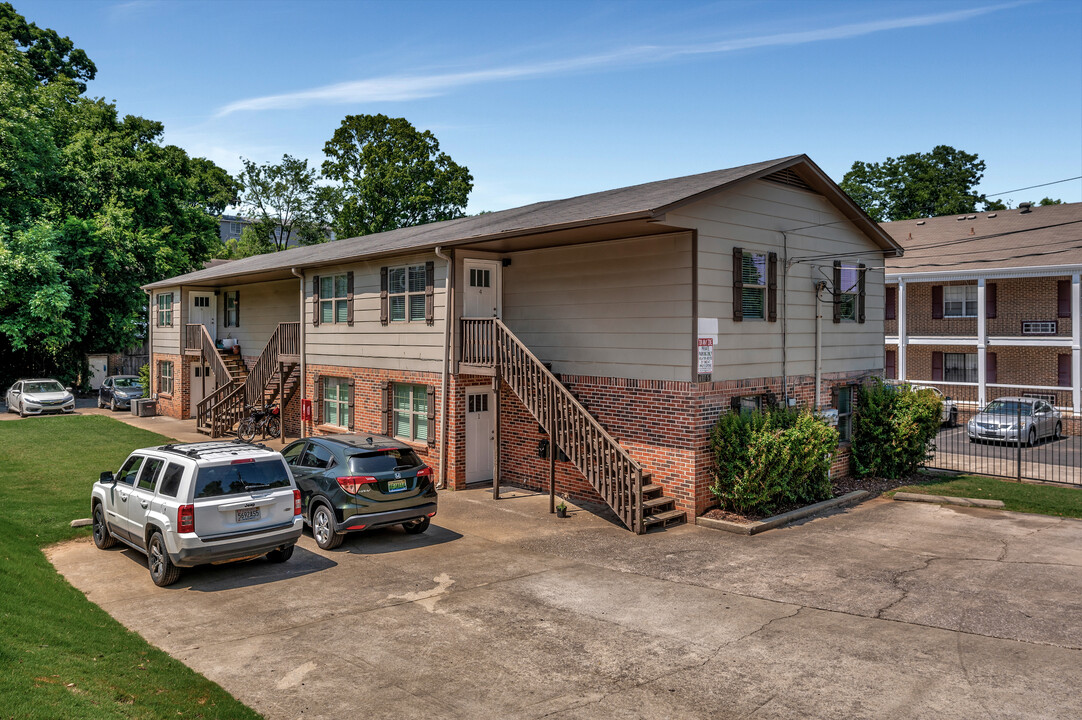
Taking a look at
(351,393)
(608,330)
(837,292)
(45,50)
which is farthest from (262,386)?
(45,50)

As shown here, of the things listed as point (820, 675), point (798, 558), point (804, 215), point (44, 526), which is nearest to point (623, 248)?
point (804, 215)

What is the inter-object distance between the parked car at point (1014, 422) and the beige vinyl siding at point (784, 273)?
25.1 feet

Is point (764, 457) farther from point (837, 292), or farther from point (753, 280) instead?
point (837, 292)

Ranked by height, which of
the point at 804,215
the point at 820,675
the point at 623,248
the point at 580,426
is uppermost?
the point at 804,215

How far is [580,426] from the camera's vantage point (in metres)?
13.9

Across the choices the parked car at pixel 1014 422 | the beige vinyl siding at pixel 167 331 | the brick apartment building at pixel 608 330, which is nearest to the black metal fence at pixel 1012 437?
the parked car at pixel 1014 422

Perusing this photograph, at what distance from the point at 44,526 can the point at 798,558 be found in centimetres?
1244

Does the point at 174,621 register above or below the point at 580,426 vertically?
below

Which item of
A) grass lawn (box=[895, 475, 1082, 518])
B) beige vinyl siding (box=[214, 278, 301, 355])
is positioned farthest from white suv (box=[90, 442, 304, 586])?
beige vinyl siding (box=[214, 278, 301, 355])

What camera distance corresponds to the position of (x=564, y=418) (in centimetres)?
1423

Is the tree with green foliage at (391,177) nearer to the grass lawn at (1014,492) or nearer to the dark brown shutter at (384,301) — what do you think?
the dark brown shutter at (384,301)

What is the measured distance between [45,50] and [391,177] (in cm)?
2461

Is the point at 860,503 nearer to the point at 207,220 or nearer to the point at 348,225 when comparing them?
the point at 207,220

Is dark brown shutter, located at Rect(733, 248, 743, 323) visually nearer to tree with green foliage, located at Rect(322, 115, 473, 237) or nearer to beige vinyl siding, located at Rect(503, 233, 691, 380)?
beige vinyl siding, located at Rect(503, 233, 691, 380)
